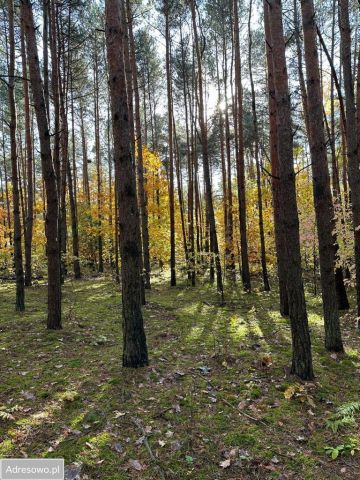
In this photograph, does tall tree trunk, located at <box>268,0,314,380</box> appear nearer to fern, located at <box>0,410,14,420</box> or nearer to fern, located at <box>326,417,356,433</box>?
fern, located at <box>326,417,356,433</box>

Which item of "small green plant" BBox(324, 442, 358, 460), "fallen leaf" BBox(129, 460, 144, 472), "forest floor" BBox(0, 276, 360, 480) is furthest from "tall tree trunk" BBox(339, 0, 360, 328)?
"fallen leaf" BBox(129, 460, 144, 472)

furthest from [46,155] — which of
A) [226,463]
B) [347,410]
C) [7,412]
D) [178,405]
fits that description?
[347,410]

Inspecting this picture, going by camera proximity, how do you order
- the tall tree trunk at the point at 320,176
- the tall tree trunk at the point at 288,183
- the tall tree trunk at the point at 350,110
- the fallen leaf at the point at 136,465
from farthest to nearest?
the tall tree trunk at the point at 350,110
the tall tree trunk at the point at 320,176
the tall tree trunk at the point at 288,183
the fallen leaf at the point at 136,465

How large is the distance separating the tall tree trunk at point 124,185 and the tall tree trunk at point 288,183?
85.0 inches

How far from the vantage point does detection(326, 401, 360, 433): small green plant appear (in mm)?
3922

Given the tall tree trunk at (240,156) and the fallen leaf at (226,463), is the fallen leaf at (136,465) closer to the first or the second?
the fallen leaf at (226,463)

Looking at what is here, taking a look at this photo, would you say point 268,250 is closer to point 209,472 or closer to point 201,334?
point 201,334

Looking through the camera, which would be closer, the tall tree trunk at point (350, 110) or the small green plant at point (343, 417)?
the small green plant at point (343, 417)

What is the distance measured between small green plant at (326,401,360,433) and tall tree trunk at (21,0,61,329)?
5739 mm

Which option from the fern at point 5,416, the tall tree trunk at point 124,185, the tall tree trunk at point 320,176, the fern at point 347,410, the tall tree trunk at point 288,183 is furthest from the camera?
the tall tree trunk at point 320,176

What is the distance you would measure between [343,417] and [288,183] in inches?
116

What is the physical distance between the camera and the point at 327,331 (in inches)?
250

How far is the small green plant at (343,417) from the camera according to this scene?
392 cm

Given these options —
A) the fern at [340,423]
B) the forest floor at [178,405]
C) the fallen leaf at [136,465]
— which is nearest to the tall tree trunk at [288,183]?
the forest floor at [178,405]
